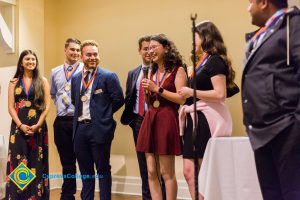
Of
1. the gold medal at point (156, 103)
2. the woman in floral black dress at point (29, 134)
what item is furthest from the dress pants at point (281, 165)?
the woman in floral black dress at point (29, 134)

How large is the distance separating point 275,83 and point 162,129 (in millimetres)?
1312

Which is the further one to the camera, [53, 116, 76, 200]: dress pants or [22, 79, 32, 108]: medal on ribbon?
[53, 116, 76, 200]: dress pants

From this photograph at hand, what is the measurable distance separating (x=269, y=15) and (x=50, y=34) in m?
3.88

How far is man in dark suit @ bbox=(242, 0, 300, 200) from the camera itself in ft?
4.51

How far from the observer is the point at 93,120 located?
335 centimetres

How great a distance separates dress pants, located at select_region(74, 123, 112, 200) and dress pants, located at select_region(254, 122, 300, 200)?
2.05m

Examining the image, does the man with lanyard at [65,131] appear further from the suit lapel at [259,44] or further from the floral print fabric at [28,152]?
the suit lapel at [259,44]

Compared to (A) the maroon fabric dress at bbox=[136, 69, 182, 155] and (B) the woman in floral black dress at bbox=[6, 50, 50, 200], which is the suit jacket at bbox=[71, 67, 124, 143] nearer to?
(B) the woman in floral black dress at bbox=[6, 50, 50, 200]

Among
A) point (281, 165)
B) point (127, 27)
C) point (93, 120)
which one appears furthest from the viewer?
point (127, 27)

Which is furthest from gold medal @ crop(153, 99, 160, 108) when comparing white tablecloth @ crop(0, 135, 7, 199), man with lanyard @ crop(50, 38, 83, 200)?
white tablecloth @ crop(0, 135, 7, 199)

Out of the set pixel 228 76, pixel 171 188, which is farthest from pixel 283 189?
pixel 171 188

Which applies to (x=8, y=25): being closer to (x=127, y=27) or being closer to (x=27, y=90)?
(x=27, y=90)

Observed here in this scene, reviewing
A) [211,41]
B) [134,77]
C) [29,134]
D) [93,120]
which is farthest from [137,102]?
[211,41]

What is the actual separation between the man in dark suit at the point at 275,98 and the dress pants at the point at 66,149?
8.44 feet
